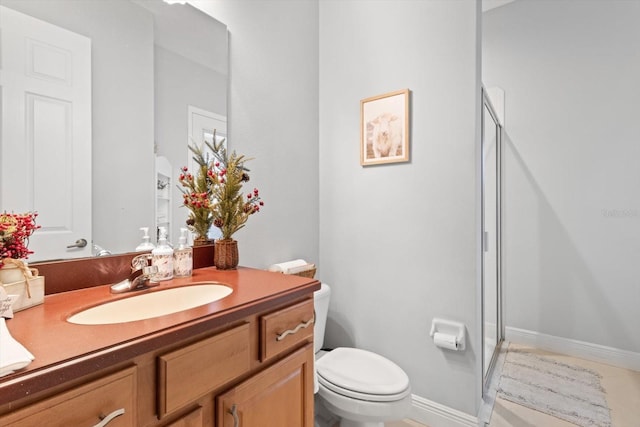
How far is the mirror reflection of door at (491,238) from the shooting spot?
1.93 meters

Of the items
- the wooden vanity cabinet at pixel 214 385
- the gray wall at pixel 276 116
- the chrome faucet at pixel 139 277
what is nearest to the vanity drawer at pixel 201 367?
the wooden vanity cabinet at pixel 214 385

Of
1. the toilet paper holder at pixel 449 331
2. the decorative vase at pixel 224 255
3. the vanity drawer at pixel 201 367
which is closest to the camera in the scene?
the vanity drawer at pixel 201 367

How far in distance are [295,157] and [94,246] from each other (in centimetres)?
121

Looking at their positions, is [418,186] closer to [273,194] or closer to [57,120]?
[273,194]

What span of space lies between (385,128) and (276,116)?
0.68 metres

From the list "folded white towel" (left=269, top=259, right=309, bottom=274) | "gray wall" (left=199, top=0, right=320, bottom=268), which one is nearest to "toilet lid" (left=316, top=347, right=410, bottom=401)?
"folded white towel" (left=269, top=259, right=309, bottom=274)

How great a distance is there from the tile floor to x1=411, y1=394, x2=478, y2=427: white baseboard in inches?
2.0

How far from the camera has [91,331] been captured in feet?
2.11

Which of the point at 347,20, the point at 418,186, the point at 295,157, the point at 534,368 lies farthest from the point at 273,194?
the point at 534,368

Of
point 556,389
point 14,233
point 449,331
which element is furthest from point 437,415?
point 14,233

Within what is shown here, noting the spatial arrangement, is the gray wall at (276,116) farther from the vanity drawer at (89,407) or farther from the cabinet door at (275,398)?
the vanity drawer at (89,407)

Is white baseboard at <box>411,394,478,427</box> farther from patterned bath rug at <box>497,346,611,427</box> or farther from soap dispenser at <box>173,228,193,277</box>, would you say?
soap dispenser at <box>173,228,193,277</box>

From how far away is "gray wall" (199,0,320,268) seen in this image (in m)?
1.62

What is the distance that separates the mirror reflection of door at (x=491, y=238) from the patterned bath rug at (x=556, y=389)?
0.17 meters
